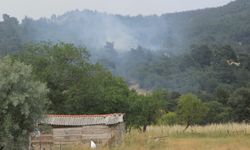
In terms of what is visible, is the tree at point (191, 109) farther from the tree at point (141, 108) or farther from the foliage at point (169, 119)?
the tree at point (141, 108)

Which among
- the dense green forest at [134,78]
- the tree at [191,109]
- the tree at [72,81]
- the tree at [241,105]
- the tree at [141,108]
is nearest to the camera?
the dense green forest at [134,78]

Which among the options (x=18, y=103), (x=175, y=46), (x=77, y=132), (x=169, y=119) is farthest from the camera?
(x=175, y=46)

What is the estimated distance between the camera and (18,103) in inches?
930

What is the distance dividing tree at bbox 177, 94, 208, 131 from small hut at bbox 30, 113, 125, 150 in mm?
24332

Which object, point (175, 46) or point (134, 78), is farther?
point (175, 46)

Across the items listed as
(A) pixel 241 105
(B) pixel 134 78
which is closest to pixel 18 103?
(A) pixel 241 105

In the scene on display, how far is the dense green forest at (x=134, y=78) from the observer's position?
2455 cm

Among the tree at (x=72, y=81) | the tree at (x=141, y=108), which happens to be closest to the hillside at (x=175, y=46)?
the tree at (x=141, y=108)

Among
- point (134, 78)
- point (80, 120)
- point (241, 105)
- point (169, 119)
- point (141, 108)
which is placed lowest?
point (80, 120)

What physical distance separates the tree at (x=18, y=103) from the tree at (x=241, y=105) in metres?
44.0

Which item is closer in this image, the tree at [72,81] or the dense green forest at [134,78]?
the dense green forest at [134,78]

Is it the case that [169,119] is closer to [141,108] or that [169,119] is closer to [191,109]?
[191,109]

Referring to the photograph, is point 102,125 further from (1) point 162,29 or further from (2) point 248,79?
(1) point 162,29

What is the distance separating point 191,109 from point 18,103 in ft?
122
